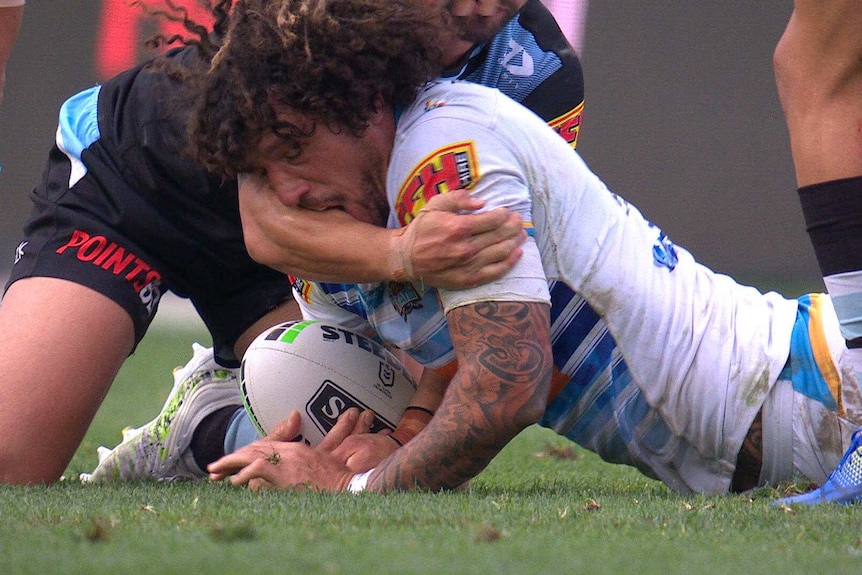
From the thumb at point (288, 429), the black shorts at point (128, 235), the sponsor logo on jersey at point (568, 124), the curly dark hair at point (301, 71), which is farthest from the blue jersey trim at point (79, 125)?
the sponsor logo on jersey at point (568, 124)

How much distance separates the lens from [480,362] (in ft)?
7.02

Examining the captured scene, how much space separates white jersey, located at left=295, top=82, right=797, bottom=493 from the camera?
219 centimetres

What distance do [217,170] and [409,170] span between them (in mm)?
429

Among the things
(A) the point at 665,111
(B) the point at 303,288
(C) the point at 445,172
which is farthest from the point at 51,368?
(A) the point at 665,111

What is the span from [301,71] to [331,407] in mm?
785

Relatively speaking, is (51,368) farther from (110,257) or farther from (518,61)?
(518,61)

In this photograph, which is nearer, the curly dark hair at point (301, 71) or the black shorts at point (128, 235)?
the curly dark hair at point (301, 71)

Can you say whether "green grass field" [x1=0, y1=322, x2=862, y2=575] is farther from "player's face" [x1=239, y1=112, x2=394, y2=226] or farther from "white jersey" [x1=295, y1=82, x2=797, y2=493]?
"player's face" [x1=239, y1=112, x2=394, y2=226]

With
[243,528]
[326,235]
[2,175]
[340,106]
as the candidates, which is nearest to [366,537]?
[243,528]

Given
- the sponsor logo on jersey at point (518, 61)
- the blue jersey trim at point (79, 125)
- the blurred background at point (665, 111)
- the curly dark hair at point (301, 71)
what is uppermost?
the curly dark hair at point (301, 71)

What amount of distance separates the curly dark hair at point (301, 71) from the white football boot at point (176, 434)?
982 mm

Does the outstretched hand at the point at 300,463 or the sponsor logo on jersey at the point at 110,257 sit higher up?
the sponsor logo on jersey at the point at 110,257

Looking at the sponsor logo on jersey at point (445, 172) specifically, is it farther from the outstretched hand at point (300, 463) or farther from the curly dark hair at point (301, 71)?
the outstretched hand at point (300, 463)

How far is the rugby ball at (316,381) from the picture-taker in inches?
104
